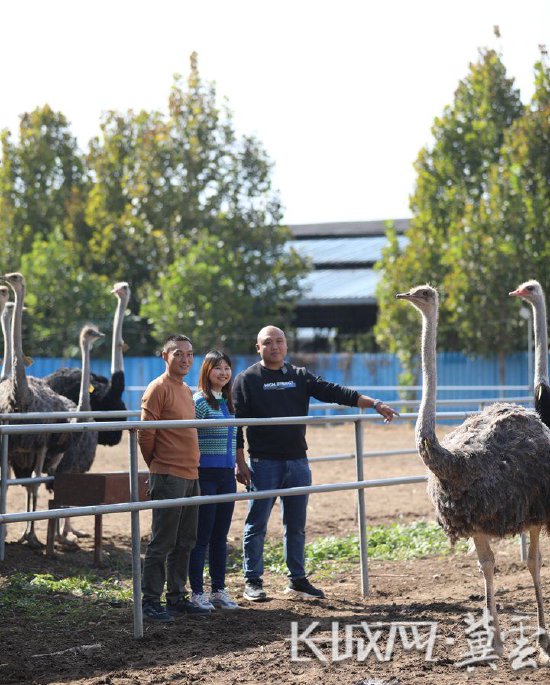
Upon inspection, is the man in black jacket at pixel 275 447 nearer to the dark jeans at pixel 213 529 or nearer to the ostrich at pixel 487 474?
the dark jeans at pixel 213 529

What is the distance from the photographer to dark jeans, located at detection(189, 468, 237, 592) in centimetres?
659

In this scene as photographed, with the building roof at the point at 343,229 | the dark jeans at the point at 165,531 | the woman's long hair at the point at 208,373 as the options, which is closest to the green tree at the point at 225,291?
the building roof at the point at 343,229

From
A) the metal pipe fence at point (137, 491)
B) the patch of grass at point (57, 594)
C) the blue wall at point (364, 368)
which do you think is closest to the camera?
the metal pipe fence at point (137, 491)

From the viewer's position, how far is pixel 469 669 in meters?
5.18

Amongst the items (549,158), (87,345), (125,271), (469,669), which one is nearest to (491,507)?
(469,669)

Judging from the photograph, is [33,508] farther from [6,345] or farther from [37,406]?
[6,345]

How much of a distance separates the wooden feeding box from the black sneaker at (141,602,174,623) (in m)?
1.31

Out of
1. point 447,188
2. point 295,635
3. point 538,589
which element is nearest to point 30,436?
point 295,635

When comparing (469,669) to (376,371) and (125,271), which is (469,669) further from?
(125,271)

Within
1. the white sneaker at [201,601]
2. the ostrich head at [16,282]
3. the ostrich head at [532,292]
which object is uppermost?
the ostrich head at [16,282]

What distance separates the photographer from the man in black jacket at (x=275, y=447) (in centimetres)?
700

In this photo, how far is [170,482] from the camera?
20.1 feet

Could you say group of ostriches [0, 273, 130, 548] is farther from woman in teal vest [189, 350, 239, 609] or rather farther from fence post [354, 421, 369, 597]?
fence post [354, 421, 369, 597]

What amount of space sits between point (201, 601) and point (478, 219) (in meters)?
19.5
